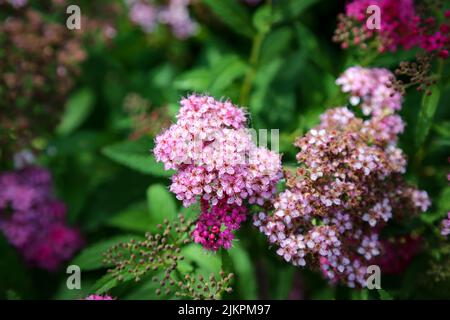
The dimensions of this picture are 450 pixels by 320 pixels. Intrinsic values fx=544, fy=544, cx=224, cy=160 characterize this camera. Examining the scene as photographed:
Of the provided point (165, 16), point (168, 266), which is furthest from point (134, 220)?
point (165, 16)

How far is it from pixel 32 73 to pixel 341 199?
234cm

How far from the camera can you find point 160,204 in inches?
123

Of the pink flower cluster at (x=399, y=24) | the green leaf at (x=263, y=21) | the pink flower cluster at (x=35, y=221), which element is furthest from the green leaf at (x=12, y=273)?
the pink flower cluster at (x=399, y=24)

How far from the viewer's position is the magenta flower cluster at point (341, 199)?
2377 millimetres

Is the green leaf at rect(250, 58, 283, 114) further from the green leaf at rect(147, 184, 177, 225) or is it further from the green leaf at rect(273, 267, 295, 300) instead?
the green leaf at rect(273, 267, 295, 300)

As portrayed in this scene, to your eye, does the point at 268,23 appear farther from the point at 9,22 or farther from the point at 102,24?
the point at 9,22

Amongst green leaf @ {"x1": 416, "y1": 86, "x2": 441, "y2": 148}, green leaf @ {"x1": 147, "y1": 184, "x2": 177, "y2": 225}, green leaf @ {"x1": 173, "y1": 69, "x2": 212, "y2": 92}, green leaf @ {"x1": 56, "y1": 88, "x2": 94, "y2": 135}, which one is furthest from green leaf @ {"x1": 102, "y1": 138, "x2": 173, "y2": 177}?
green leaf @ {"x1": 416, "y1": 86, "x2": 441, "y2": 148}

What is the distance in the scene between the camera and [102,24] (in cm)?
425

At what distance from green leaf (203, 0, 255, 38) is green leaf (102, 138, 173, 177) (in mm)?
900

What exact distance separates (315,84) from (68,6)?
1.93m

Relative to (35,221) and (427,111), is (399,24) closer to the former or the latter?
(427,111)

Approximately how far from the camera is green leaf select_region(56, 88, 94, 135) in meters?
4.33

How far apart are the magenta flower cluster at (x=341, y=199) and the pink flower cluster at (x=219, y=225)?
11 cm

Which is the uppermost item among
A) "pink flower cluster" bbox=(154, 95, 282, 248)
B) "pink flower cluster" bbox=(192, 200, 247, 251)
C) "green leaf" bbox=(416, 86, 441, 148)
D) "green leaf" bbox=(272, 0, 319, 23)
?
"green leaf" bbox=(272, 0, 319, 23)
